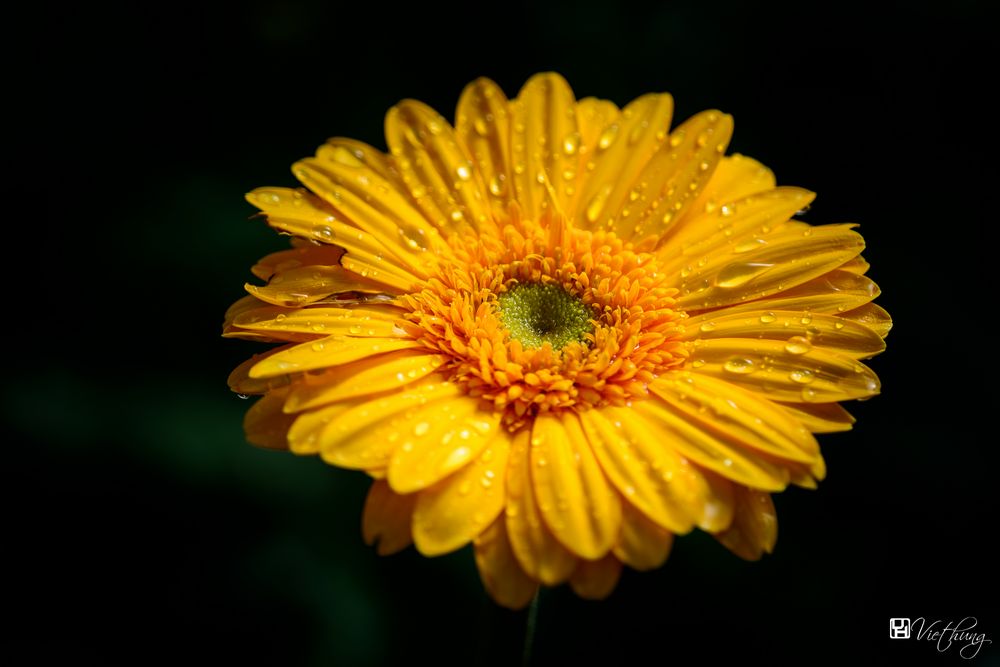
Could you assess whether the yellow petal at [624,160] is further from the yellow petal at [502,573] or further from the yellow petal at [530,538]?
the yellow petal at [502,573]

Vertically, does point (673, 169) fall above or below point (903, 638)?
above

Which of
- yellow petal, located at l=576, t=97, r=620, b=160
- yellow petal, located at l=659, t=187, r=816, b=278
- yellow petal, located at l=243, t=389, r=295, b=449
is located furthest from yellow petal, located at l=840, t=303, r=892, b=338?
yellow petal, located at l=243, t=389, r=295, b=449

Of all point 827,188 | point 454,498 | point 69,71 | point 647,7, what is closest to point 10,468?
point 69,71

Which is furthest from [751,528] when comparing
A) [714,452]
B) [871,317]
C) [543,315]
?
[543,315]

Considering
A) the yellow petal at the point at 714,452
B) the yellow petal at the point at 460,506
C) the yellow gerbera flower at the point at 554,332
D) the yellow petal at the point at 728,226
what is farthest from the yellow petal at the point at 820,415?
the yellow petal at the point at 460,506

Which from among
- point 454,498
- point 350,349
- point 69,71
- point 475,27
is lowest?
point 454,498

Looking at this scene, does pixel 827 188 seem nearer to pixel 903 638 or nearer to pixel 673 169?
pixel 673 169
